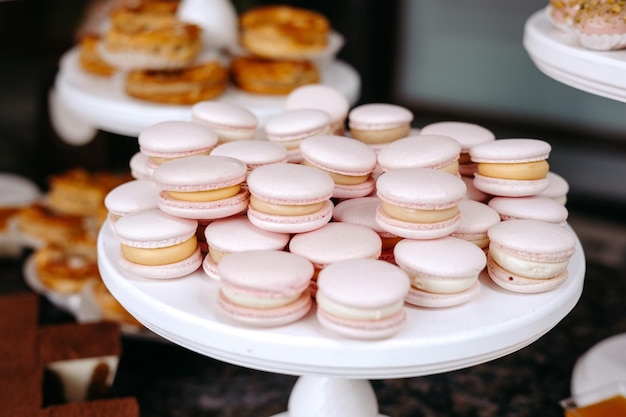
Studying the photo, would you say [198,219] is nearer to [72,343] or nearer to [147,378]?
[72,343]

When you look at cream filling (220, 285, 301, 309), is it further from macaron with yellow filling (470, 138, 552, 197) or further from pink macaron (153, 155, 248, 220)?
macaron with yellow filling (470, 138, 552, 197)

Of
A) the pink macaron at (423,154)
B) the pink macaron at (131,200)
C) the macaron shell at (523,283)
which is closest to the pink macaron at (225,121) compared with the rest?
the pink macaron at (131,200)

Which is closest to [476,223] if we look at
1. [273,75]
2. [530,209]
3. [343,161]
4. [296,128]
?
[530,209]

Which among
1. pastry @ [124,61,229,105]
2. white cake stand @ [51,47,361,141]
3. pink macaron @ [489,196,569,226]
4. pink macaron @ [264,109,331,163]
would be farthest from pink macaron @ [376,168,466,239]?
pastry @ [124,61,229,105]

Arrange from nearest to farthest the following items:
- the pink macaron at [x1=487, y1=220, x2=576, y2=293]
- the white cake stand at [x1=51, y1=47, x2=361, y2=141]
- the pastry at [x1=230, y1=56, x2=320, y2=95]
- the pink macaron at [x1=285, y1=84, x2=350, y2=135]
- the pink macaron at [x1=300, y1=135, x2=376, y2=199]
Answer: the pink macaron at [x1=487, y1=220, x2=576, y2=293] < the pink macaron at [x1=300, y1=135, x2=376, y2=199] < the pink macaron at [x1=285, y1=84, x2=350, y2=135] < the white cake stand at [x1=51, y1=47, x2=361, y2=141] < the pastry at [x1=230, y1=56, x2=320, y2=95]

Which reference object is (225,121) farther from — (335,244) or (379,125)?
(335,244)
